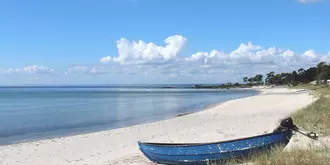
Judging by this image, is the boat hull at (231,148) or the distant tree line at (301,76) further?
the distant tree line at (301,76)

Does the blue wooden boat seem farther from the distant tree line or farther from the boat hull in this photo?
the distant tree line

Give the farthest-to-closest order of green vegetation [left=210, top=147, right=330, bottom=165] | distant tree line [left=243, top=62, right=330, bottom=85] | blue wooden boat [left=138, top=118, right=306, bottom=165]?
distant tree line [left=243, top=62, right=330, bottom=85] → blue wooden boat [left=138, top=118, right=306, bottom=165] → green vegetation [left=210, top=147, right=330, bottom=165]

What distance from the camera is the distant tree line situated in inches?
4219

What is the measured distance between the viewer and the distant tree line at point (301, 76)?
107162mm

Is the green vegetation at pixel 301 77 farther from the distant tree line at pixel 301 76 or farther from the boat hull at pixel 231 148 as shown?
the boat hull at pixel 231 148

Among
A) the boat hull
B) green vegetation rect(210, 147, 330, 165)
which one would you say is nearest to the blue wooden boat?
the boat hull

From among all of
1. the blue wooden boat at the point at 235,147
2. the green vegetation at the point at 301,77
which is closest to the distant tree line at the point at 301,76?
the green vegetation at the point at 301,77

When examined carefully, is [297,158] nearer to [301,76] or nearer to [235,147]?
[235,147]

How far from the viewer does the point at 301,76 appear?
455ft

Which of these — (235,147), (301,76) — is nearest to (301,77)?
(301,76)

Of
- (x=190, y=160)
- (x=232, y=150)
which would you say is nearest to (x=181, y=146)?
(x=190, y=160)

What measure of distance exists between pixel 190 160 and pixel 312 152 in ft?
10.9

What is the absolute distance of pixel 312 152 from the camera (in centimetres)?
812

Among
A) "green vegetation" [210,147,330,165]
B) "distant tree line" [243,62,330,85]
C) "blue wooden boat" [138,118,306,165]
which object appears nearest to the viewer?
"green vegetation" [210,147,330,165]
